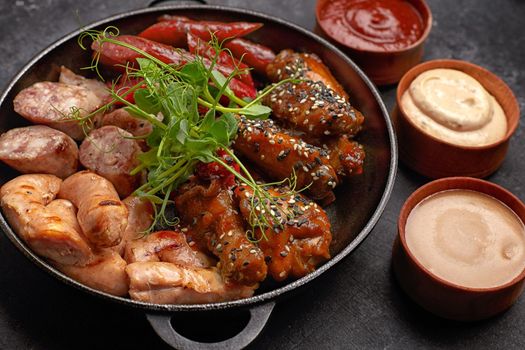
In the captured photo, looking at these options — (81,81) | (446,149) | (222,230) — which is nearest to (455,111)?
(446,149)

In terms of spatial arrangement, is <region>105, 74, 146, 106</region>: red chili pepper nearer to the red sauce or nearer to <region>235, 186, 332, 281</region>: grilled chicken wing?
<region>235, 186, 332, 281</region>: grilled chicken wing

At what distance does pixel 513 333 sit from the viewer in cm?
364

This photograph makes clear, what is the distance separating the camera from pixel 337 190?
3.93m

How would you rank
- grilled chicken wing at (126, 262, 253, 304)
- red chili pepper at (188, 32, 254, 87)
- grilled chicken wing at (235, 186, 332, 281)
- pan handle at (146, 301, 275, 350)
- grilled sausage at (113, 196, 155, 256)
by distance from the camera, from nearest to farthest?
pan handle at (146, 301, 275, 350), grilled chicken wing at (126, 262, 253, 304), grilled chicken wing at (235, 186, 332, 281), grilled sausage at (113, 196, 155, 256), red chili pepper at (188, 32, 254, 87)

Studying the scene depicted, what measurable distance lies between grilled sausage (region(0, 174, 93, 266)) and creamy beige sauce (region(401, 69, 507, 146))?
7.24 ft

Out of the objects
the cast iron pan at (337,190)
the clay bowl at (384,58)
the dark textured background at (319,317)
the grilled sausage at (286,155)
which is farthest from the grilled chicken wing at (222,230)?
the clay bowl at (384,58)

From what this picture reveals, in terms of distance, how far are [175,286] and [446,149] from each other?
1.97 m

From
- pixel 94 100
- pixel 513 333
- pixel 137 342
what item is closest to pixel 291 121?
pixel 94 100

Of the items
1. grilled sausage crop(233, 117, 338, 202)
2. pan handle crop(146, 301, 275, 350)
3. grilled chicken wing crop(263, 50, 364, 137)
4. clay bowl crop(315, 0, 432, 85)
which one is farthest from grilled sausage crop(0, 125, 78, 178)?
clay bowl crop(315, 0, 432, 85)

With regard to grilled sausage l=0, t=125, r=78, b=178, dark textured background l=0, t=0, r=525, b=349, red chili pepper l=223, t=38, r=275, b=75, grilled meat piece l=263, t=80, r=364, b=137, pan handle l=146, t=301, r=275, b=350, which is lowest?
dark textured background l=0, t=0, r=525, b=349

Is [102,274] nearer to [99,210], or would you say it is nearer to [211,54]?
[99,210]

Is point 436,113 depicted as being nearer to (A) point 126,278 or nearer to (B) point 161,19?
(B) point 161,19

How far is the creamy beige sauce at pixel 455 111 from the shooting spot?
417 centimetres

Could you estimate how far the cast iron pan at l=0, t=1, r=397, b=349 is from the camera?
9.85 feet
